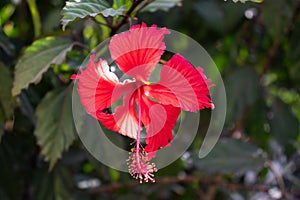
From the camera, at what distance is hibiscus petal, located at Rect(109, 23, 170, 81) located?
0.65 m

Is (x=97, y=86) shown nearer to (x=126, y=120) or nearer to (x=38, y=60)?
(x=126, y=120)

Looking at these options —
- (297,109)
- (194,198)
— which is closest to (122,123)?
(194,198)

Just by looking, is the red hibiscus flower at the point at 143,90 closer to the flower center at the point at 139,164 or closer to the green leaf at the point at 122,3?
the flower center at the point at 139,164

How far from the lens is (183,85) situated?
0.69 meters

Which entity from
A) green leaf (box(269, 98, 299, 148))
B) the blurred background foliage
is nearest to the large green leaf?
the blurred background foliage

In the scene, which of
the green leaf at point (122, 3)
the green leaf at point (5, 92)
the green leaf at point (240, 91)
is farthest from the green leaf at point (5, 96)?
the green leaf at point (240, 91)

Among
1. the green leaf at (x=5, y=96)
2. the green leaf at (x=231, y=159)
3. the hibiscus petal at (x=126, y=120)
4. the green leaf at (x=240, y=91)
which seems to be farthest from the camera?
the green leaf at (x=240, y=91)

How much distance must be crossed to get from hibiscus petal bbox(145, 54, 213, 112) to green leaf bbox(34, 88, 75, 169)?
12.5 inches

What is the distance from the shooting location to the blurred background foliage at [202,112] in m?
0.96

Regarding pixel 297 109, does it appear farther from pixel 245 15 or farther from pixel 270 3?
pixel 270 3

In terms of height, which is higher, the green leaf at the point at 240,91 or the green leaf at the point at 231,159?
the green leaf at the point at 240,91

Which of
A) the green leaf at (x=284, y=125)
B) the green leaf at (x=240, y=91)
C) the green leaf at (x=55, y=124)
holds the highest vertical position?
the green leaf at (x=55, y=124)

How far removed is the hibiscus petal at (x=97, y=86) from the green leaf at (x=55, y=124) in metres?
0.26

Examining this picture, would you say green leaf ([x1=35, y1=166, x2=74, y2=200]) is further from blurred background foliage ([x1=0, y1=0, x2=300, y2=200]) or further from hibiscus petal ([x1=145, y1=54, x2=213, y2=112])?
hibiscus petal ([x1=145, y1=54, x2=213, y2=112])
